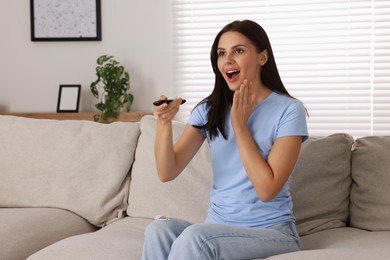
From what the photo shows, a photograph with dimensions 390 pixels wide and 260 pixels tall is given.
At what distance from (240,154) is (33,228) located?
0.90 meters

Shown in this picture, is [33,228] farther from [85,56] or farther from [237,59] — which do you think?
[85,56]

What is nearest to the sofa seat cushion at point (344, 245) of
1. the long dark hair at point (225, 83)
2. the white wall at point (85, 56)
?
the long dark hair at point (225, 83)

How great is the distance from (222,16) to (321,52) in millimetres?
702

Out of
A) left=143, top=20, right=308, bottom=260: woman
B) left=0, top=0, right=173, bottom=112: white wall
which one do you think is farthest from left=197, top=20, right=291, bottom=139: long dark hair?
left=0, top=0, right=173, bottom=112: white wall

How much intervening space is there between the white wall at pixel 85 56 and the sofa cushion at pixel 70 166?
5.66 feet

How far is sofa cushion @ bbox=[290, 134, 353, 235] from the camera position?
2479mm

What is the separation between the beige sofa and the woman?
18 cm

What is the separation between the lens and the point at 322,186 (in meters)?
2.49

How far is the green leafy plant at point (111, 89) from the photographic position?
4441mm

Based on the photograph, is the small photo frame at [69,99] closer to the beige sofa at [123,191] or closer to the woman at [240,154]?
the beige sofa at [123,191]

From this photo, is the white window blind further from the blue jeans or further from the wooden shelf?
the blue jeans

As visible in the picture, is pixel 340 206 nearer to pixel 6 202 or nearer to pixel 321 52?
pixel 6 202

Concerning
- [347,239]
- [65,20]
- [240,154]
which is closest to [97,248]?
[240,154]

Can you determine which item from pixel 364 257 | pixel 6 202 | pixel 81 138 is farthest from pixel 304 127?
pixel 6 202
